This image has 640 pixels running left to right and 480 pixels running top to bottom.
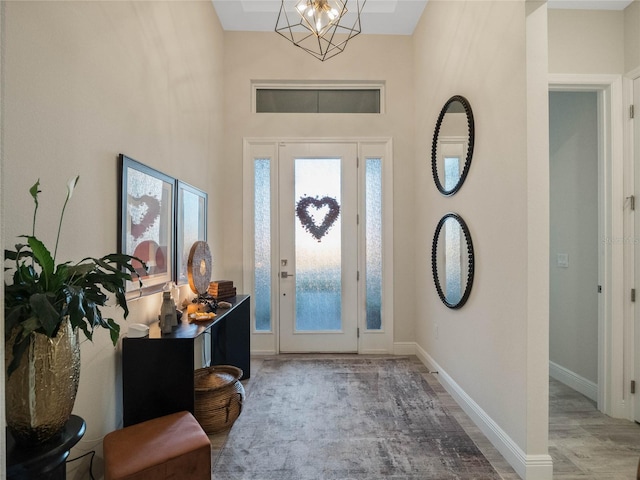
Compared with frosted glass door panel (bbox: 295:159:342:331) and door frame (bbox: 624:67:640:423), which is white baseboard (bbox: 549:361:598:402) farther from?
frosted glass door panel (bbox: 295:159:342:331)

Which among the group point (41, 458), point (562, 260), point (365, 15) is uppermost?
point (365, 15)

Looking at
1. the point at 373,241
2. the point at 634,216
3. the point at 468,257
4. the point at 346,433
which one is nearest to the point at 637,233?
the point at 634,216

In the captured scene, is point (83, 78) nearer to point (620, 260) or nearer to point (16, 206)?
point (16, 206)

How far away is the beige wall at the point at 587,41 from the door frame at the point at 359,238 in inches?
65.0

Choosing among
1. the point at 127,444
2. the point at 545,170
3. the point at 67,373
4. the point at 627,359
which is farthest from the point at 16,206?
the point at 627,359

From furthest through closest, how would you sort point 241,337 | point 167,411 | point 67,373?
point 241,337 → point 167,411 → point 67,373

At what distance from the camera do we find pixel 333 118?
3.78 metres

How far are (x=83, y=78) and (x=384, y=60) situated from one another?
3223 mm

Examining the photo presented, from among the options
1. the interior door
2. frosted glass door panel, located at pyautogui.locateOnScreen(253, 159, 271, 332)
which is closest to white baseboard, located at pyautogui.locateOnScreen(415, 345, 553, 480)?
the interior door

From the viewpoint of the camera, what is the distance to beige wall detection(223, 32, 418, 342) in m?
3.77

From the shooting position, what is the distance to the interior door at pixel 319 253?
3.75 m

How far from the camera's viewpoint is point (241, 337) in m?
3.03

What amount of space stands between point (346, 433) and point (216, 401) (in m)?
0.90

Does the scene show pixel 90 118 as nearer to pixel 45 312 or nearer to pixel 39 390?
pixel 45 312
